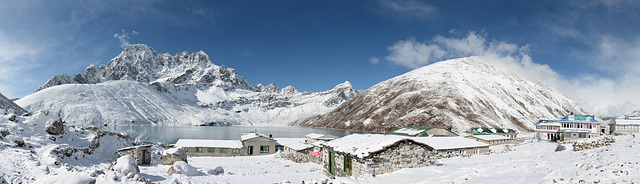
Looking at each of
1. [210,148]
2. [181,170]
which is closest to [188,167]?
[181,170]

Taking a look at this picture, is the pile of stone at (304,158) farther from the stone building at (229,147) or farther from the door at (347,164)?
the door at (347,164)

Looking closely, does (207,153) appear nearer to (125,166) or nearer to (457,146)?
(125,166)

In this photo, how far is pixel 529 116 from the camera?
588ft

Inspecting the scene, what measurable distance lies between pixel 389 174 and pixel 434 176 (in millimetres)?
2785

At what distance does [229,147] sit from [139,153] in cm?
2643

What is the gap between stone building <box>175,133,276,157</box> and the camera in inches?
2346

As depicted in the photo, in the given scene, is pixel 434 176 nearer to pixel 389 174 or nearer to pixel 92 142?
pixel 389 174

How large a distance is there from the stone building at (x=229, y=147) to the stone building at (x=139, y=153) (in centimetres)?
2023

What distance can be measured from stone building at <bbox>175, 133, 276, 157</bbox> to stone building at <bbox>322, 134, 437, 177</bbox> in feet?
139

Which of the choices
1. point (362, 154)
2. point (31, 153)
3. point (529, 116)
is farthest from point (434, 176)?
point (529, 116)

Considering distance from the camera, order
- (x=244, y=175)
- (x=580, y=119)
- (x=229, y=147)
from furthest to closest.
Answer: (x=580, y=119)
(x=229, y=147)
(x=244, y=175)

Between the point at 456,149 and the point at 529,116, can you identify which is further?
the point at 529,116

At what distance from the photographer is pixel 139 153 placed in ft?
117

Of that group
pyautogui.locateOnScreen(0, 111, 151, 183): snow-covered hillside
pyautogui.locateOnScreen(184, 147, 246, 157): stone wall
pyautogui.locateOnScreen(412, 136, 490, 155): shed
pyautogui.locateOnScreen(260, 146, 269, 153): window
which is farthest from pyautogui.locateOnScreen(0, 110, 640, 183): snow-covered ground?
pyautogui.locateOnScreen(260, 146, 269, 153): window
